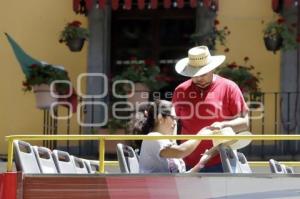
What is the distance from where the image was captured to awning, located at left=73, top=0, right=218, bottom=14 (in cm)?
1377

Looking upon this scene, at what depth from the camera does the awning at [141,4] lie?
45.2 ft

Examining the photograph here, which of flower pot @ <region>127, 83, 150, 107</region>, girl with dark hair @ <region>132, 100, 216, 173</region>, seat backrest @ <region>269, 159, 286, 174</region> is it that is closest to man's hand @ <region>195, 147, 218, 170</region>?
girl with dark hair @ <region>132, 100, 216, 173</region>

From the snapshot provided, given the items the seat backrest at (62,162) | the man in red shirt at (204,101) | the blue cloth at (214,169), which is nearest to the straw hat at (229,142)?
the blue cloth at (214,169)

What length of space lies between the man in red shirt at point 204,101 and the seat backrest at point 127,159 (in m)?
0.40

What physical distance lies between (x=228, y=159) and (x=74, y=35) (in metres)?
7.73

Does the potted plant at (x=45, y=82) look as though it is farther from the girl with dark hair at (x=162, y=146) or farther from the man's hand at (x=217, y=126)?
the man's hand at (x=217, y=126)

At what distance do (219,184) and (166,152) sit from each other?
2.92 feet

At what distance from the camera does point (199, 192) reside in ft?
19.1

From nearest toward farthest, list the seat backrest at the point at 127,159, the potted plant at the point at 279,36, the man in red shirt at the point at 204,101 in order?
the seat backrest at the point at 127,159 < the man in red shirt at the point at 204,101 < the potted plant at the point at 279,36

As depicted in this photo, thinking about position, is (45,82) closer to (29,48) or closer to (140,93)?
Result: (29,48)

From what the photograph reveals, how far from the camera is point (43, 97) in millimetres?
13805

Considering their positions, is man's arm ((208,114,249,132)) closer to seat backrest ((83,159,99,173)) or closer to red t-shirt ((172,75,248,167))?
red t-shirt ((172,75,248,167))

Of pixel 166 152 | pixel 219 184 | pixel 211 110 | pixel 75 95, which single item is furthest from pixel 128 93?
pixel 219 184

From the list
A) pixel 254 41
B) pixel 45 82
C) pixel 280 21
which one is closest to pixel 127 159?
pixel 45 82
